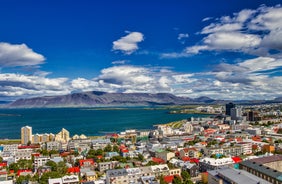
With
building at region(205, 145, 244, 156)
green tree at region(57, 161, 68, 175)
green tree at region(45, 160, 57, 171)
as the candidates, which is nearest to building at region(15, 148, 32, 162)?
green tree at region(45, 160, 57, 171)

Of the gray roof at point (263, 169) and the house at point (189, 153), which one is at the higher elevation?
the gray roof at point (263, 169)

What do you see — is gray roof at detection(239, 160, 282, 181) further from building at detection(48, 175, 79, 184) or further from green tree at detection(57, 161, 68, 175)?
green tree at detection(57, 161, 68, 175)

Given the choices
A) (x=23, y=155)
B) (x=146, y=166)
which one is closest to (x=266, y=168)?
(x=146, y=166)

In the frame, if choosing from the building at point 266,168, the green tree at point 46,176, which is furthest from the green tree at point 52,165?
the building at point 266,168

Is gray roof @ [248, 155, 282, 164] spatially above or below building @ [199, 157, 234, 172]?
above

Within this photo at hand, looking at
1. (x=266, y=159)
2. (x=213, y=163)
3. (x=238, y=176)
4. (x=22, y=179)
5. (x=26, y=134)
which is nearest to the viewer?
(x=238, y=176)

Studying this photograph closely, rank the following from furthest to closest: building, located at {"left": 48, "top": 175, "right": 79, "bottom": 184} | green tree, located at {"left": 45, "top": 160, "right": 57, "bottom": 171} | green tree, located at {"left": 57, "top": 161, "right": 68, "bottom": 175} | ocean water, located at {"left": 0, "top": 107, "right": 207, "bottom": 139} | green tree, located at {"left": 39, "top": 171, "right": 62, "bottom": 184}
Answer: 1. ocean water, located at {"left": 0, "top": 107, "right": 207, "bottom": 139}
2. green tree, located at {"left": 45, "top": 160, "right": 57, "bottom": 171}
3. green tree, located at {"left": 57, "top": 161, "right": 68, "bottom": 175}
4. green tree, located at {"left": 39, "top": 171, "right": 62, "bottom": 184}
5. building, located at {"left": 48, "top": 175, "right": 79, "bottom": 184}

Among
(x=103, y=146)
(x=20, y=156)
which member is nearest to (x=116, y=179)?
(x=20, y=156)

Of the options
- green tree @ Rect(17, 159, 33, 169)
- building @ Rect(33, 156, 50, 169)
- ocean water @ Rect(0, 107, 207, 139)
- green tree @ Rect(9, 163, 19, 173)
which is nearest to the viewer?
green tree @ Rect(9, 163, 19, 173)

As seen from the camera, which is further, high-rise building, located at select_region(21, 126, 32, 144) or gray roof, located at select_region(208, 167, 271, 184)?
high-rise building, located at select_region(21, 126, 32, 144)

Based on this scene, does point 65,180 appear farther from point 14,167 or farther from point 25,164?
point 25,164

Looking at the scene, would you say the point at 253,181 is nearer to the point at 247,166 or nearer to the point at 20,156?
the point at 247,166

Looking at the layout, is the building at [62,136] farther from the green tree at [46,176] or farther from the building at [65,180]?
the building at [65,180]

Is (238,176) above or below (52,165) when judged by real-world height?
above
